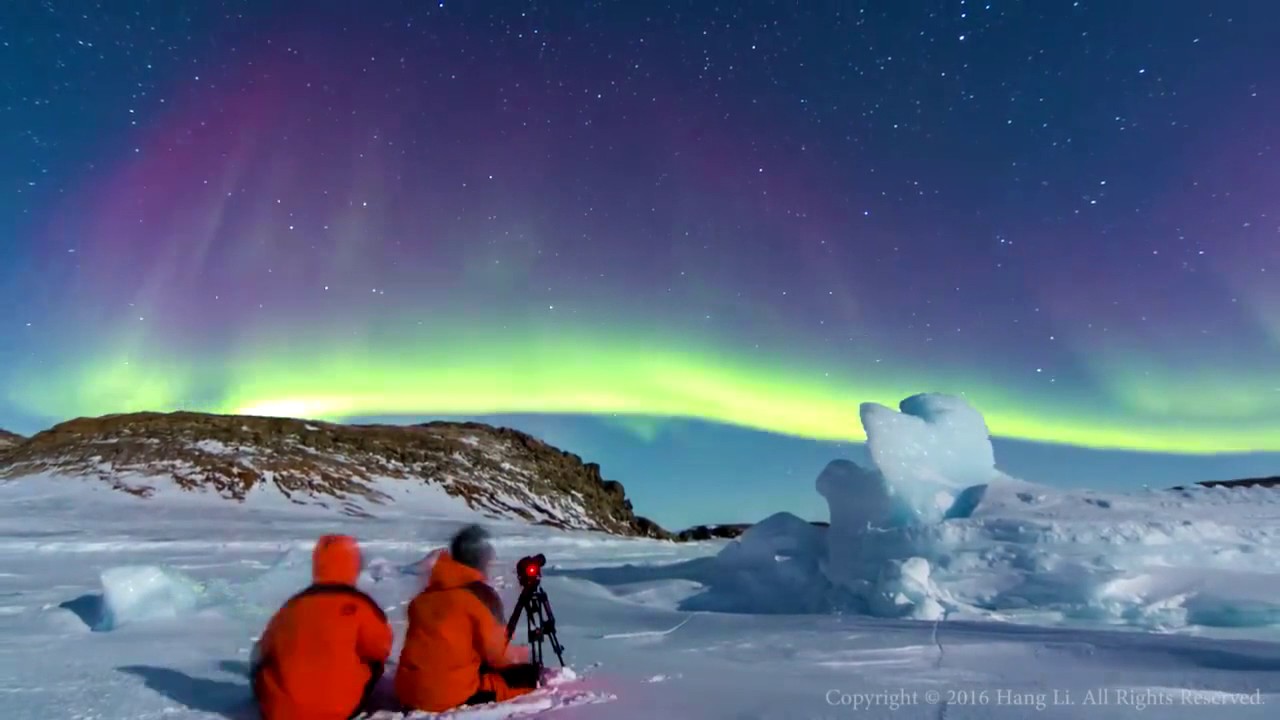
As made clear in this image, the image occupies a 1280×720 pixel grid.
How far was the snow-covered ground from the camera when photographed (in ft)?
18.1

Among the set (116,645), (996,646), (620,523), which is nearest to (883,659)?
(996,646)

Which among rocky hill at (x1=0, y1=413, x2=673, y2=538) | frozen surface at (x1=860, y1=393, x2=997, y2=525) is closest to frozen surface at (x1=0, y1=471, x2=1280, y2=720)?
frozen surface at (x1=860, y1=393, x2=997, y2=525)

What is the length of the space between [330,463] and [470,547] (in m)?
99.6

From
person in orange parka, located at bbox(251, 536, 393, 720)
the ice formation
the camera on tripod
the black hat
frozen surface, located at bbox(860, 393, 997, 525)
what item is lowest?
the ice formation

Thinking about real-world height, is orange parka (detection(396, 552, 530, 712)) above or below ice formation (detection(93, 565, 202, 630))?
above

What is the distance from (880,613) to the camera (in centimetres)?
1088

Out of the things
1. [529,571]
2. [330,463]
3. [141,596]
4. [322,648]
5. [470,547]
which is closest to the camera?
[322,648]

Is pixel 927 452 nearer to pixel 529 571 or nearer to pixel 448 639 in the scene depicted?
pixel 529 571

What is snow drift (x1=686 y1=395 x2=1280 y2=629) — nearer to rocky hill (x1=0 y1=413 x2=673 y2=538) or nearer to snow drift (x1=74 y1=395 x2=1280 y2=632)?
snow drift (x1=74 y1=395 x2=1280 y2=632)

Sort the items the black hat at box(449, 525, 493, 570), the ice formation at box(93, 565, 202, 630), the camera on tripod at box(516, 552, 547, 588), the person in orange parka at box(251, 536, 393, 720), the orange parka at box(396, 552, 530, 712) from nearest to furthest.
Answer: the person in orange parka at box(251, 536, 393, 720) → the orange parka at box(396, 552, 530, 712) → the black hat at box(449, 525, 493, 570) → the camera on tripod at box(516, 552, 547, 588) → the ice formation at box(93, 565, 202, 630)

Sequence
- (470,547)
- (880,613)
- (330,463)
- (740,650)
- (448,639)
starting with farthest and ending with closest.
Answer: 1. (330,463)
2. (880,613)
3. (740,650)
4. (470,547)
5. (448,639)

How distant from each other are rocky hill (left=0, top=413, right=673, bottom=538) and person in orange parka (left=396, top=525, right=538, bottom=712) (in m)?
74.7

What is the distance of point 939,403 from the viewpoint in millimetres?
14531

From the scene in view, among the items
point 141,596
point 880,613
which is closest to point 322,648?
point 141,596
